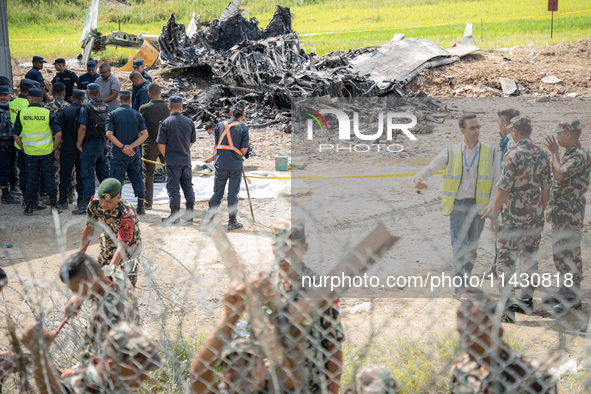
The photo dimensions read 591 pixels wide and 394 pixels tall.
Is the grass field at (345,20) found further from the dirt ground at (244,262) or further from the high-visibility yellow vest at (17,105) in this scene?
the high-visibility yellow vest at (17,105)

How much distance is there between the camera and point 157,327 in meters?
4.95

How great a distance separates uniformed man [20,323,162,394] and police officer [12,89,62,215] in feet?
19.0

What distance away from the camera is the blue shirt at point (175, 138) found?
25.8ft

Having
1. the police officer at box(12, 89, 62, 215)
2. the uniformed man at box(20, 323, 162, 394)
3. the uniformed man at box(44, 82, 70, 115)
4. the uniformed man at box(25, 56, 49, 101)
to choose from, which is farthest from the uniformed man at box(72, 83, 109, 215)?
the uniformed man at box(20, 323, 162, 394)

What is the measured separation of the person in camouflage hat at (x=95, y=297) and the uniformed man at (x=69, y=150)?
5.30 meters

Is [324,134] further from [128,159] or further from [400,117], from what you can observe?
[128,159]

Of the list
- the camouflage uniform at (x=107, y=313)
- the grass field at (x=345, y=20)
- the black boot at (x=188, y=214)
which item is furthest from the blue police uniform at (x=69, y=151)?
the grass field at (x=345, y=20)

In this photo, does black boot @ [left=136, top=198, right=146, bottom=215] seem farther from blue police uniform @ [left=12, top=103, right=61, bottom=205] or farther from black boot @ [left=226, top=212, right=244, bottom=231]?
black boot @ [left=226, top=212, right=244, bottom=231]

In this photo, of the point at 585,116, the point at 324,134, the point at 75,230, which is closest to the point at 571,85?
the point at 585,116

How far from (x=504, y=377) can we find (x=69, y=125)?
7392 mm

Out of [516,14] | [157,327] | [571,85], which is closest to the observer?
[157,327]

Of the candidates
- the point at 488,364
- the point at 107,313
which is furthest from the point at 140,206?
the point at 488,364

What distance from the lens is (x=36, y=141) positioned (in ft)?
26.7

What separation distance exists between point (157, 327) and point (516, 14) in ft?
119
